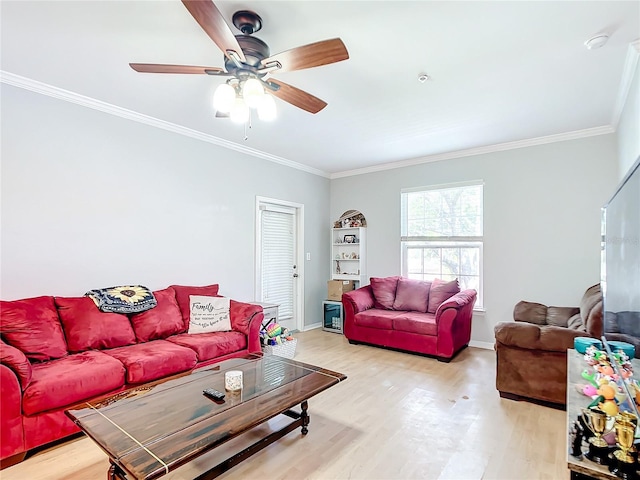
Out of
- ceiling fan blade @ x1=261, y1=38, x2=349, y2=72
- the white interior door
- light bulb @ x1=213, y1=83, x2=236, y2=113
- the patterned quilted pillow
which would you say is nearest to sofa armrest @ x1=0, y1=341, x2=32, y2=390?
the patterned quilted pillow

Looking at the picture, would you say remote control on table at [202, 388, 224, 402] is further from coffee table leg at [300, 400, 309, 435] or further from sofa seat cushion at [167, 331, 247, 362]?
sofa seat cushion at [167, 331, 247, 362]

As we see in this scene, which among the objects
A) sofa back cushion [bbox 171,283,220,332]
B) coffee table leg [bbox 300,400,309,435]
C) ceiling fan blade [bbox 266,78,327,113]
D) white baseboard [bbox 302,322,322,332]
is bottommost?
white baseboard [bbox 302,322,322,332]

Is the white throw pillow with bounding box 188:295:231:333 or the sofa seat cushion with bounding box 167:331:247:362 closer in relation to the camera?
the sofa seat cushion with bounding box 167:331:247:362

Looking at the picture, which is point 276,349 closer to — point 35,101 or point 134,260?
point 134,260

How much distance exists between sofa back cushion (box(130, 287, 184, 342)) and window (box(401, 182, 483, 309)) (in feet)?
11.1

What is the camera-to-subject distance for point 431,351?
13.4 feet

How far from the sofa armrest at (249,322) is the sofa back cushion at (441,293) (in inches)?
92.2

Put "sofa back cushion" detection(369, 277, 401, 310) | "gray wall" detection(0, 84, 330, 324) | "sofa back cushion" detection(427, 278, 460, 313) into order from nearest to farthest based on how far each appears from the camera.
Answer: "gray wall" detection(0, 84, 330, 324)
"sofa back cushion" detection(427, 278, 460, 313)
"sofa back cushion" detection(369, 277, 401, 310)

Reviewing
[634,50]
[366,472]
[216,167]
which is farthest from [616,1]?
[216,167]

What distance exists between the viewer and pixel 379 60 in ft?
8.25

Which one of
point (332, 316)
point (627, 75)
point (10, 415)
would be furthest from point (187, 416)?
point (332, 316)

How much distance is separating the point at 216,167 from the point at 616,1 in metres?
3.86

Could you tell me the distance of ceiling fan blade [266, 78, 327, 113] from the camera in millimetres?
2314

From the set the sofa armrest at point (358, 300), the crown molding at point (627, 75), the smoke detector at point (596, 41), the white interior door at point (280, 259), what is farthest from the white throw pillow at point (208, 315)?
the crown molding at point (627, 75)
